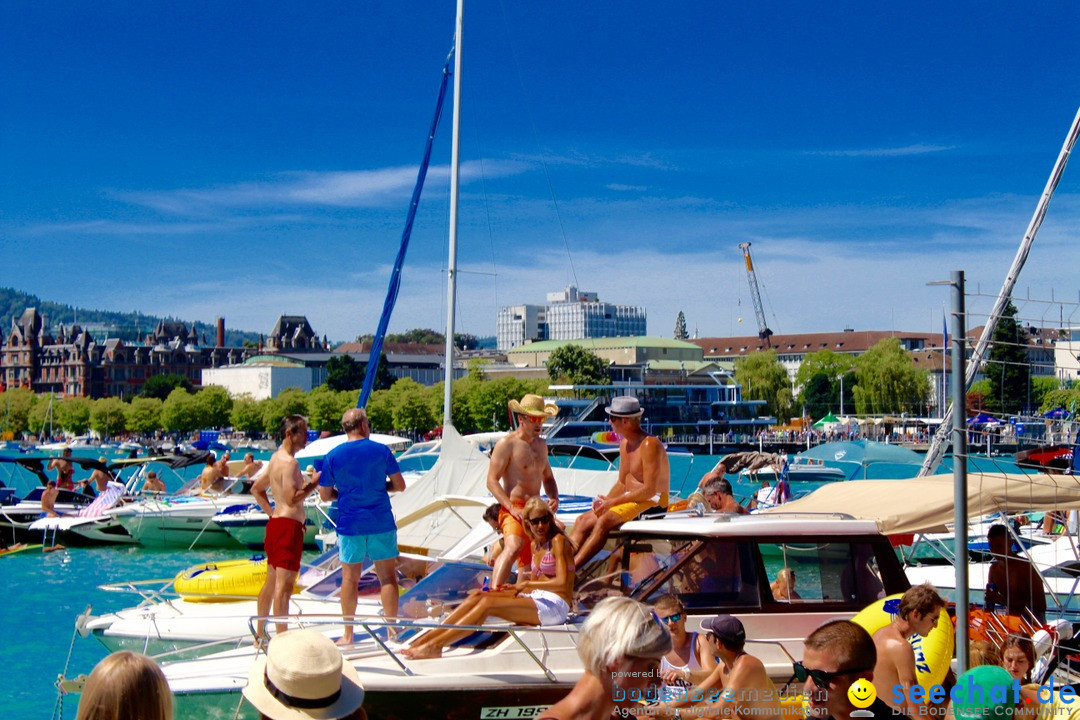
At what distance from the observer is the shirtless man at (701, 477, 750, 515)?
14398 mm

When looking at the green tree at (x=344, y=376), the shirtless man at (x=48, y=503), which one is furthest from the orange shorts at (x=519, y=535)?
the green tree at (x=344, y=376)

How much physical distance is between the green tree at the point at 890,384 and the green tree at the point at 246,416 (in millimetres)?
82780

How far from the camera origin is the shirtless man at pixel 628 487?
8.02 meters

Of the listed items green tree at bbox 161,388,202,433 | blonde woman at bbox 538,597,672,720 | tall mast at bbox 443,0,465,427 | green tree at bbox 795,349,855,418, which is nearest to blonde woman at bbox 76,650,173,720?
blonde woman at bbox 538,597,672,720

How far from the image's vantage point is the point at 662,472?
8.75 meters

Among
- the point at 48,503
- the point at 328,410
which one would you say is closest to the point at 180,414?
the point at 328,410

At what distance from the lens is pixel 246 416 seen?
489 ft

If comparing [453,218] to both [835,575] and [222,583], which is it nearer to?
[222,583]

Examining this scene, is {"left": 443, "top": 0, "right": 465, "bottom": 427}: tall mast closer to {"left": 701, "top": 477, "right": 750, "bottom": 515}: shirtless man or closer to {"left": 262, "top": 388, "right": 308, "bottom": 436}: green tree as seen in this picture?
{"left": 701, "top": 477, "right": 750, "bottom": 515}: shirtless man

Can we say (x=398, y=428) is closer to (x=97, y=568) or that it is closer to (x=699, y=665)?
(x=97, y=568)

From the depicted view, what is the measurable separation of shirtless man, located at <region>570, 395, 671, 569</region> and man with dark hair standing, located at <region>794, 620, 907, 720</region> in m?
3.62

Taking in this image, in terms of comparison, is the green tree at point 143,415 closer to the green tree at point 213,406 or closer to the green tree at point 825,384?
the green tree at point 213,406

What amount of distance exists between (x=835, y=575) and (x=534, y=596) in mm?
2290

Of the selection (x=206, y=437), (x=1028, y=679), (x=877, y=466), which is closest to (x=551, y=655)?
(x=1028, y=679)
